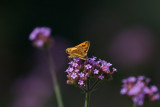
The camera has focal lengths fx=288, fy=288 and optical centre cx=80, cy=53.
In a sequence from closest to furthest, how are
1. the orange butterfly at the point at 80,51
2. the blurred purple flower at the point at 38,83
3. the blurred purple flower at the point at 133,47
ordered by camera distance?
the orange butterfly at the point at 80,51 < the blurred purple flower at the point at 38,83 < the blurred purple flower at the point at 133,47

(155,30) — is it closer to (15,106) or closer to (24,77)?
(24,77)

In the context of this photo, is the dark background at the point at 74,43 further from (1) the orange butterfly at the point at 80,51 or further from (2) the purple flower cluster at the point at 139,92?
(1) the orange butterfly at the point at 80,51

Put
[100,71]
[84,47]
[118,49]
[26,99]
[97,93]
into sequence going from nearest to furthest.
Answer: [100,71], [84,47], [26,99], [97,93], [118,49]

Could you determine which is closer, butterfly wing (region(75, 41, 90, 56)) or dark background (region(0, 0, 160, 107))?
butterfly wing (region(75, 41, 90, 56))

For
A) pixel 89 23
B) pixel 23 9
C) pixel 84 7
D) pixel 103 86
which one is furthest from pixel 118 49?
pixel 23 9

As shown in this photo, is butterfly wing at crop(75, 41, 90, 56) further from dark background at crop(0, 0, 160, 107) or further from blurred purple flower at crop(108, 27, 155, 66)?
blurred purple flower at crop(108, 27, 155, 66)

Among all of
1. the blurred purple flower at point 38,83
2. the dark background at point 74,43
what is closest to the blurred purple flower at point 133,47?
the dark background at point 74,43

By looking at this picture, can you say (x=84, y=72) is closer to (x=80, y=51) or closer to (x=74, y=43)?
(x=80, y=51)

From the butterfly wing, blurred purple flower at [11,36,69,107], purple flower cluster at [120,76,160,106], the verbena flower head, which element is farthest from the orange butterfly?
blurred purple flower at [11,36,69,107]
